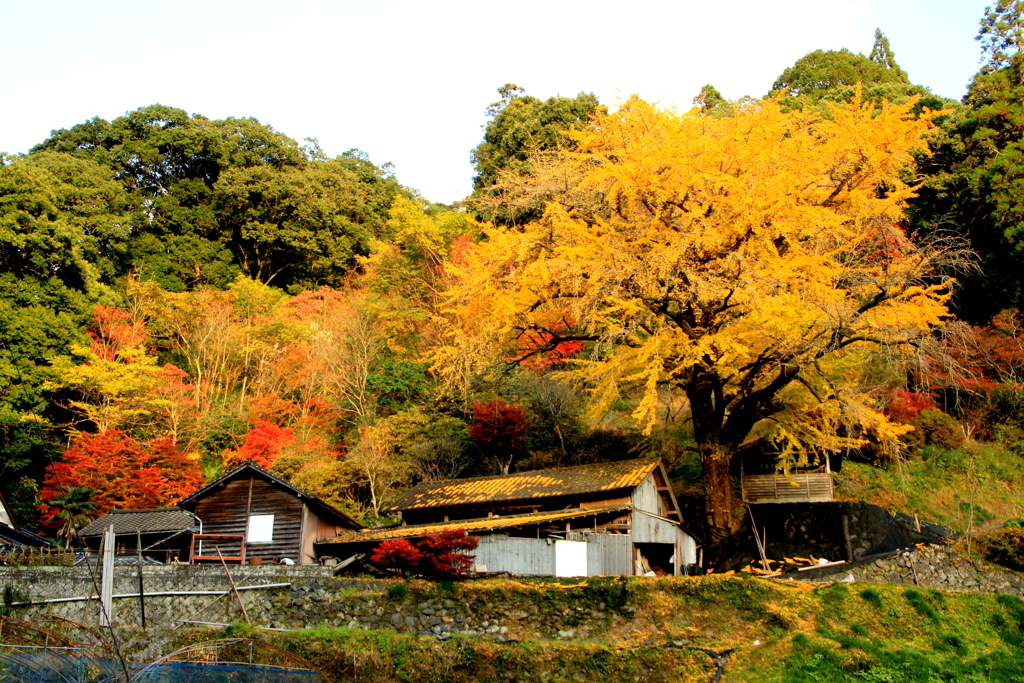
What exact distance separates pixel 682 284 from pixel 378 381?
14.9 metres

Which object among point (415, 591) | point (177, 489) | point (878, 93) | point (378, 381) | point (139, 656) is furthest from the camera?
point (878, 93)

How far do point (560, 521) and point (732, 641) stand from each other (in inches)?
257

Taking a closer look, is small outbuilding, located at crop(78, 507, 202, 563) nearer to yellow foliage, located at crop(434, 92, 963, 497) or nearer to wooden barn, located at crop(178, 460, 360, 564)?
wooden barn, located at crop(178, 460, 360, 564)

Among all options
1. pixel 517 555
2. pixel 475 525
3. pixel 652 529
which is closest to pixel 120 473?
pixel 475 525

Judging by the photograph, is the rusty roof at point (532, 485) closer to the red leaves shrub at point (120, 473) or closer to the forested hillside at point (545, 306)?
the forested hillside at point (545, 306)

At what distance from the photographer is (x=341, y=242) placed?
44469mm

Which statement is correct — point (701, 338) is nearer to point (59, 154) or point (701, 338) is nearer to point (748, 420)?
point (748, 420)

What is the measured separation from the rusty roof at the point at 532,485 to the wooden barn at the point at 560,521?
3cm

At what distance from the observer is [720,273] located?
1747 centimetres

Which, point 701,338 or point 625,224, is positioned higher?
point 625,224

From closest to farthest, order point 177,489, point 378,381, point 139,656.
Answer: point 139,656 → point 177,489 → point 378,381

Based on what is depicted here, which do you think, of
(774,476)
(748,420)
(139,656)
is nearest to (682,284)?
(748,420)

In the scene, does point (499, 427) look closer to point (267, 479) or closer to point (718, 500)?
point (267, 479)

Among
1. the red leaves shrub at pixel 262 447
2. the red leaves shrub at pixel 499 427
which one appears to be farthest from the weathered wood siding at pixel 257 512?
the red leaves shrub at pixel 499 427
